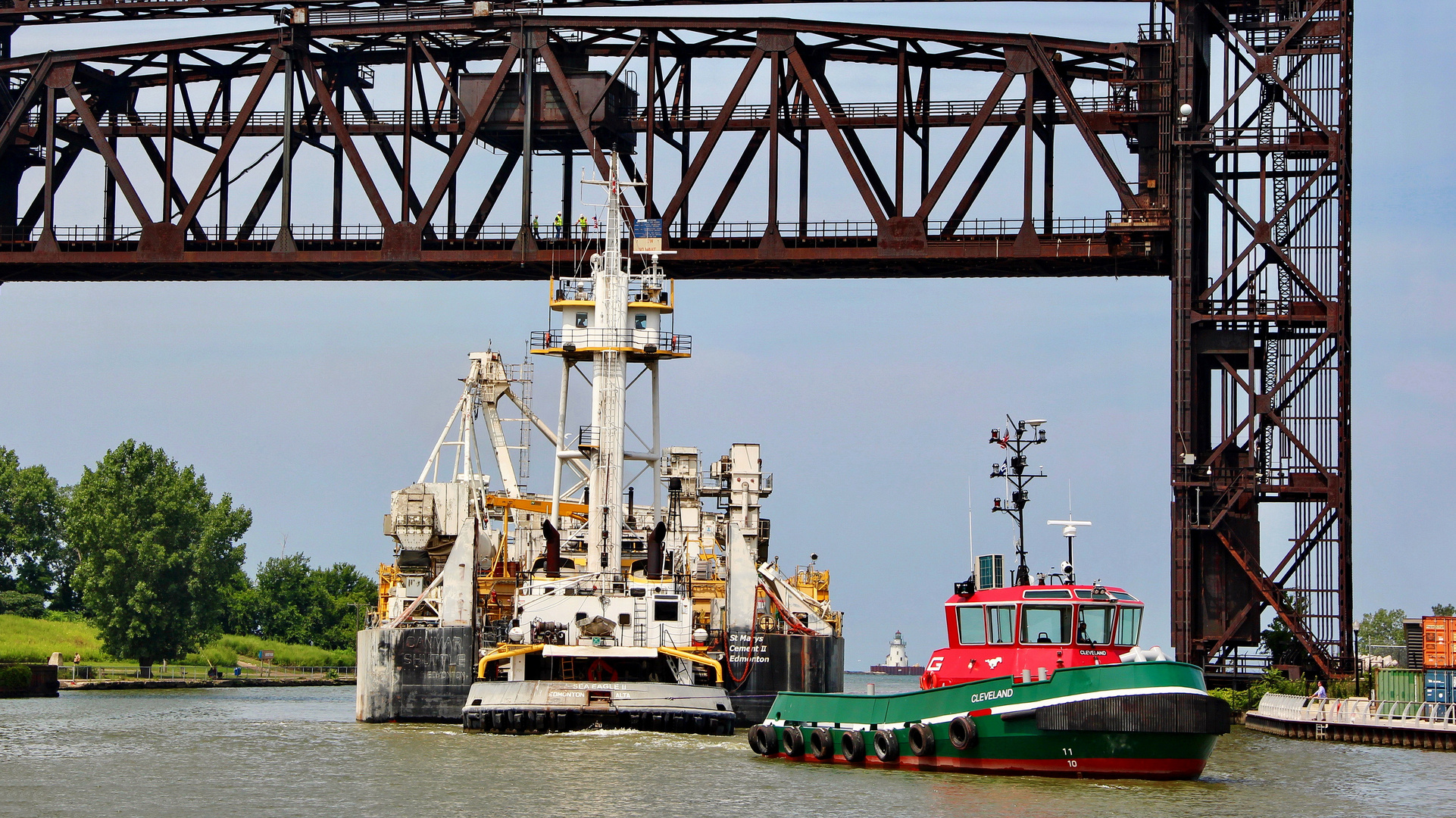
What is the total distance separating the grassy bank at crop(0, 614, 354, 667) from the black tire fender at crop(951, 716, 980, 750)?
260 feet

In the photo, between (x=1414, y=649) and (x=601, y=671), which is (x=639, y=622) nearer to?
(x=601, y=671)

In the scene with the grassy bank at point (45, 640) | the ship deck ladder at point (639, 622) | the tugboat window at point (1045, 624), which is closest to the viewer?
the tugboat window at point (1045, 624)

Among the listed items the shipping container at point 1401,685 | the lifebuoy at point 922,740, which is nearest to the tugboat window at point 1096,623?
the lifebuoy at point 922,740

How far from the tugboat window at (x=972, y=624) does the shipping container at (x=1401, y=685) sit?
77.5ft

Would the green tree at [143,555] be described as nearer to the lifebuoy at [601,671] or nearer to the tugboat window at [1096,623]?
the lifebuoy at [601,671]

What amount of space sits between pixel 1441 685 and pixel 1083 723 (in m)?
25.2

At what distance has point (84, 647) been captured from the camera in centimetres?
12619

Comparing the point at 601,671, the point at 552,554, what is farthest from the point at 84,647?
the point at 601,671

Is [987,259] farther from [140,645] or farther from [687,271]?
[140,645]

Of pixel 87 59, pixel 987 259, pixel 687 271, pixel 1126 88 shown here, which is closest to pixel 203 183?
pixel 87 59

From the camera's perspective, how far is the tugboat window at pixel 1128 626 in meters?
44.8

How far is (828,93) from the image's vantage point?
244 ft

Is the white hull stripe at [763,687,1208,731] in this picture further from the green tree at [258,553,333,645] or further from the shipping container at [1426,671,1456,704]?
the green tree at [258,553,333,645]

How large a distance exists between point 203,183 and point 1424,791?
48629 millimetres
